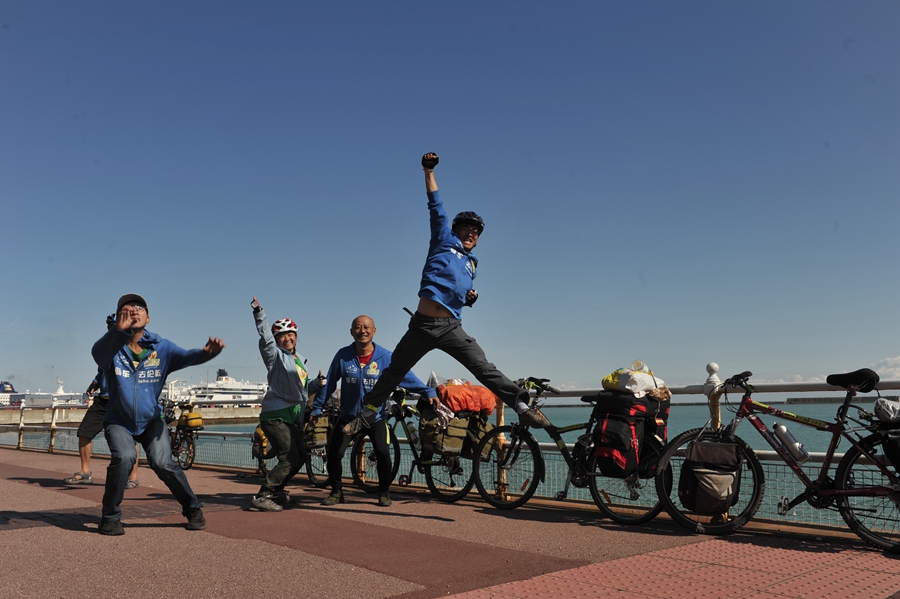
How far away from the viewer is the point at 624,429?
5.57 m

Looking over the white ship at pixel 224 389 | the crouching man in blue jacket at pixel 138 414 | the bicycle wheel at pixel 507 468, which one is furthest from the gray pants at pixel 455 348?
the white ship at pixel 224 389

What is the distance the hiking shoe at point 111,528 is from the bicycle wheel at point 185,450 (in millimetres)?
7434

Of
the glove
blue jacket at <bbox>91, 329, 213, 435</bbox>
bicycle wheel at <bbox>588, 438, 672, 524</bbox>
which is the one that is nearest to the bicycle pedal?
bicycle wheel at <bbox>588, 438, 672, 524</bbox>

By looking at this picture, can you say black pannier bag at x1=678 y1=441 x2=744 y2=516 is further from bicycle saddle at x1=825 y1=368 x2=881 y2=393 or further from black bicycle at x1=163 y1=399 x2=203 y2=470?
black bicycle at x1=163 y1=399 x2=203 y2=470

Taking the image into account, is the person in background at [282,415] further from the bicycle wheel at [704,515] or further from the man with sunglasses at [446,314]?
the bicycle wheel at [704,515]

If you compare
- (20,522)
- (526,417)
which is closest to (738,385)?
(526,417)

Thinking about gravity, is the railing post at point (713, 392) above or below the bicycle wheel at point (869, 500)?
above

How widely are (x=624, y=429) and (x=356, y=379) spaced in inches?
107

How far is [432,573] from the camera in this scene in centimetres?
382

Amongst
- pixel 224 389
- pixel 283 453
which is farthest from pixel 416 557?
pixel 224 389

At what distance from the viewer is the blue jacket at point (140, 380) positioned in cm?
527

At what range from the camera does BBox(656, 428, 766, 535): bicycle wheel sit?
5.00m

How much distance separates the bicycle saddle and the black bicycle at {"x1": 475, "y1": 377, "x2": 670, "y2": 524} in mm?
1358

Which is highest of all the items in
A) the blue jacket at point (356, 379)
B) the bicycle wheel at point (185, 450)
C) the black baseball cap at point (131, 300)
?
the black baseball cap at point (131, 300)
